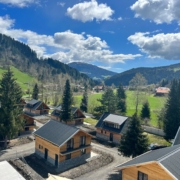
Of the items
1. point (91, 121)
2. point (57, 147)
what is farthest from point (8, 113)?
point (91, 121)

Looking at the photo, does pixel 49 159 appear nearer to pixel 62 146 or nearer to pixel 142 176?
pixel 62 146

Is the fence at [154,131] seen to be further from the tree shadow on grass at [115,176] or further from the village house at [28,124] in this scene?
the village house at [28,124]

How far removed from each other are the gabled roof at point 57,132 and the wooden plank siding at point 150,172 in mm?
12734

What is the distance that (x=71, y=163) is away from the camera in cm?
3288

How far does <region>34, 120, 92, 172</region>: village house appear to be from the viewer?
3186cm

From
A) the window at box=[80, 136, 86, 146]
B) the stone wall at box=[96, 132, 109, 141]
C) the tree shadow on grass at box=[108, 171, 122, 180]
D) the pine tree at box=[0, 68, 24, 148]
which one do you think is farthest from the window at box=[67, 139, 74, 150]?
the stone wall at box=[96, 132, 109, 141]

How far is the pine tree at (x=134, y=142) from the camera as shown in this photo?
30984 millimetres

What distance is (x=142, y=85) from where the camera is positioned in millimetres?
71000

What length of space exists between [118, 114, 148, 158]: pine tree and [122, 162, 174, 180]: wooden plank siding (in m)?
8.75

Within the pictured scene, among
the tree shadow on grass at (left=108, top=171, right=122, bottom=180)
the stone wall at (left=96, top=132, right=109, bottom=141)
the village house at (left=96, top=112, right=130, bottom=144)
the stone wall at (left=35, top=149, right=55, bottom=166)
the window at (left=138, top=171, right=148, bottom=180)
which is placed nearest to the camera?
the window at (left=138, top=171, right=148, bottom=180)

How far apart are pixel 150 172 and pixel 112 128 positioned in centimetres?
2745

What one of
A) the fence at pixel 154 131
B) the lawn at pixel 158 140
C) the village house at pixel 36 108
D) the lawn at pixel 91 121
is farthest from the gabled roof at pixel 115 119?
the village house at pixel 36 108

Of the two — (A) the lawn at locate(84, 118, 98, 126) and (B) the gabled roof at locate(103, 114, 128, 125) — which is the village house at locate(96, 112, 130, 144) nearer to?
(B) the gabled roof at locate(103, 114, 128, 125)

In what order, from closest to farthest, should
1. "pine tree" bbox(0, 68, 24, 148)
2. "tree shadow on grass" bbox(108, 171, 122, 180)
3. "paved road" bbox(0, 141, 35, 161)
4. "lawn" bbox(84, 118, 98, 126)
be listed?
"tree shadow on grass" bbox(108, 171, 122, 180), "paved road" bbox(0, 141, 35, 161), "pine tree" bbox(0, 68, 24, 148), "lawn" bbox(84, 118, 98, 126)
